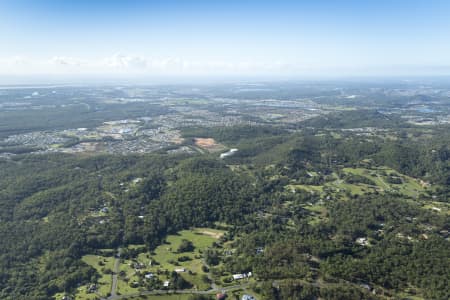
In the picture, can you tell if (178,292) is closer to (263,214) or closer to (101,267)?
(101,267)

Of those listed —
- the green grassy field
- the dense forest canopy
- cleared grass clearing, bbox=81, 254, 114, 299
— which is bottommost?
cleared grass clearing, bbox=81, 254, 114, 299

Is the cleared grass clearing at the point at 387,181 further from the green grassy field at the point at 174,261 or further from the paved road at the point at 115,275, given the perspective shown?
the paved road at the point at 115,275

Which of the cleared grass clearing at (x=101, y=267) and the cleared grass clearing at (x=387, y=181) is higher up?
the cleared grass clearing at (x=387, y=181)

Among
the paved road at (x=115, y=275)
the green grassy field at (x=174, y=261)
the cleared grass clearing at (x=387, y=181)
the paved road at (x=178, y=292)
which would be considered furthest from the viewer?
the cleared grass clearing at (x=387, y=181)

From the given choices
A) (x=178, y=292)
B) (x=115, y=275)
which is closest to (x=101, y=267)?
(x=115, y=275)

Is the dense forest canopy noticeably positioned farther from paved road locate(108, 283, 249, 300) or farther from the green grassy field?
the green grassy field

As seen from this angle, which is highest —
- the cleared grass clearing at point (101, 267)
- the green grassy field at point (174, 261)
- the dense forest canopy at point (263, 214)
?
the dense forest canopy at point (263, 214)

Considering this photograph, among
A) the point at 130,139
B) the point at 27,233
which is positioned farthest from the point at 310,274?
the point at 130,139

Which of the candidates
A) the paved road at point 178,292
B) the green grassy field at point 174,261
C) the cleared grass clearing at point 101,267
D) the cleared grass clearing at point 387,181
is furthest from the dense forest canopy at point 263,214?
the green grassy field at point 174,261

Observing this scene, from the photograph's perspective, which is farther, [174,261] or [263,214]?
[263,214]

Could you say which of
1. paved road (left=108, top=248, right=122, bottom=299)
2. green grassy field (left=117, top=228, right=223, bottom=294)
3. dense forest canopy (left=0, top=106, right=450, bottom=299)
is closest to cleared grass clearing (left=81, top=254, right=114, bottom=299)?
paved road (left=108, top=248, right=122, bottom=299)

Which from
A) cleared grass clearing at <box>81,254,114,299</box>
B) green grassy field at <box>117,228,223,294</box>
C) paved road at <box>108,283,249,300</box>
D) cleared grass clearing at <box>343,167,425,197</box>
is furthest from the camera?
cleared grass clearing at <box>343,167,425,197</box>
